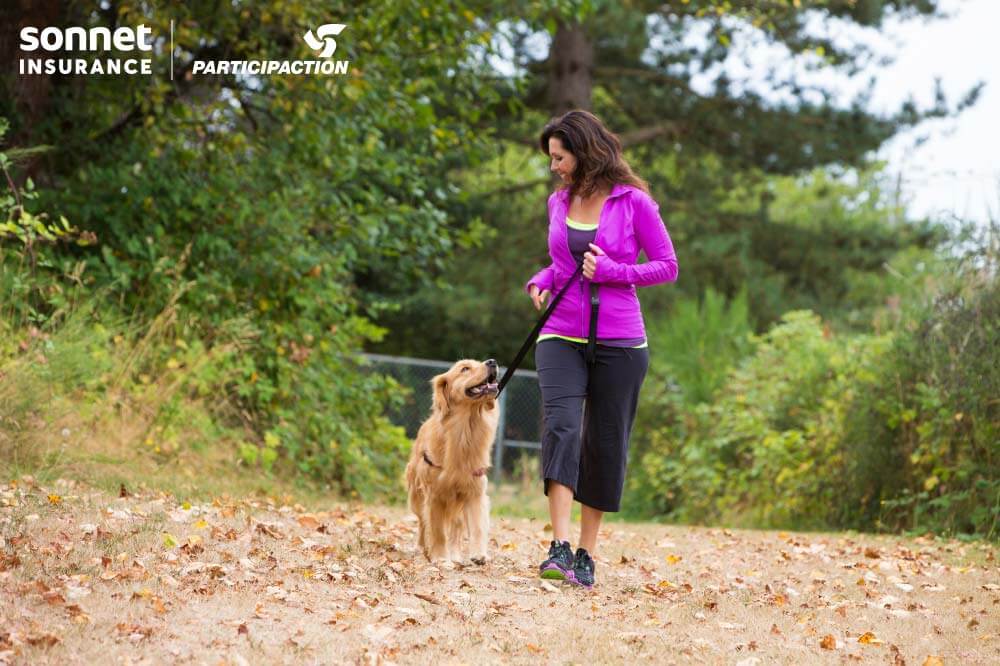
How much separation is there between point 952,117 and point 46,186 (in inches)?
590

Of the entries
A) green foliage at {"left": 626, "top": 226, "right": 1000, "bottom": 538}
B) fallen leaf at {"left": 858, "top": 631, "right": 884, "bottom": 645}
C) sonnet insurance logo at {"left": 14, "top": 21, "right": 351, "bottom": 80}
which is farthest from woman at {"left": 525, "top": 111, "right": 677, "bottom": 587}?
sonnet insurance logo at {"left": 14, "top": 21, "right": 351, "bottom": 80}

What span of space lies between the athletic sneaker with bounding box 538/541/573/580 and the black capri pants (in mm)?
245

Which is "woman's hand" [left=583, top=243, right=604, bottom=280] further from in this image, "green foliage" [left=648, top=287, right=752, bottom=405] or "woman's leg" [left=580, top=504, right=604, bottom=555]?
"green foliage" [left=648, top=287, right=752, bottom=405]

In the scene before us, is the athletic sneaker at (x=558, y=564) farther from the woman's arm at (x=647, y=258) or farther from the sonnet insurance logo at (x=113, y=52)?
the sonnet insurance logo at (x=113, y=52)

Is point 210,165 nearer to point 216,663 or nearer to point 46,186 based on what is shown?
point 46,186

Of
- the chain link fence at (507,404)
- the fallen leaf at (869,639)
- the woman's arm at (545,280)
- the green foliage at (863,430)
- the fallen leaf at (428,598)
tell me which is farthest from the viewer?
the chain link fence at (507,404)

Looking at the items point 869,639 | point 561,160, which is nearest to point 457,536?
point 561,160

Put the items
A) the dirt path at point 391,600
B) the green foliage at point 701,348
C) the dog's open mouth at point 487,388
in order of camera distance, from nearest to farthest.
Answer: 1. the dirt path at point 391,600
2. the dog's open mouth at point 487,388
3. the green foliage at point 701,348

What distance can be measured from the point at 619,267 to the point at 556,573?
56.3 inches

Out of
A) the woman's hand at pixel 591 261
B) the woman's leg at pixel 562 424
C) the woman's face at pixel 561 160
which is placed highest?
the woman's face at pixel 561 160

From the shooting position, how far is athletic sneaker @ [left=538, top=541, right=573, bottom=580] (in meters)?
5.55

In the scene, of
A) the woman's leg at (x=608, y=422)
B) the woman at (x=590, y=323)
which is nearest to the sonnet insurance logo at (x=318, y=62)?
the woman at (x=590, y=323)

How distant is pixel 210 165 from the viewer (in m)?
10.7

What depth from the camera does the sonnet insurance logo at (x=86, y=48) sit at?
10.0m
